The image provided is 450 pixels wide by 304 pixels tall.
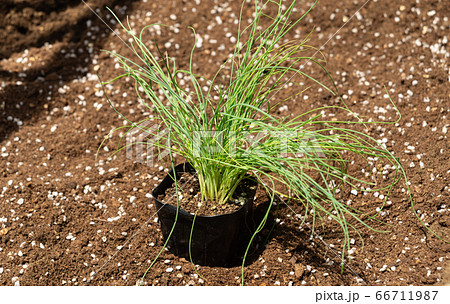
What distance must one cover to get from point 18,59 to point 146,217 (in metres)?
1.32

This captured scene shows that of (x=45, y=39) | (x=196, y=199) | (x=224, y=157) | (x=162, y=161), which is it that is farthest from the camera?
(x=45, y=39)

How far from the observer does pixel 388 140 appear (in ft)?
6.75

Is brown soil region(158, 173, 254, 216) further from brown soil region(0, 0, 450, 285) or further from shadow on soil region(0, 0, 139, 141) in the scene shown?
shadow on soil region(0, 0, 139, 141)

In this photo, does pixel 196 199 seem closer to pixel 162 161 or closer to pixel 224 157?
pixel 224 157

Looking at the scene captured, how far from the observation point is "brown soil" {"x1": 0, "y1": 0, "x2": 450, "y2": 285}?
1.72 meters

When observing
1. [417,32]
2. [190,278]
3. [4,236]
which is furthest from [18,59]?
[417,32]

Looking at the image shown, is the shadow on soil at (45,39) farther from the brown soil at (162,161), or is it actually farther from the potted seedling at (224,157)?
the potted seedling at (224,157)

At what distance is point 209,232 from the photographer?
5.34 feet

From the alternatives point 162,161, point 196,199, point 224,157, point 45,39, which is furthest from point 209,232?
point 45,39

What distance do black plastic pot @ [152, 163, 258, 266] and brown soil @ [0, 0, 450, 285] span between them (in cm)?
5

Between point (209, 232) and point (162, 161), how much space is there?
22.5 inches

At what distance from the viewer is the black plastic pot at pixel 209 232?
161cm

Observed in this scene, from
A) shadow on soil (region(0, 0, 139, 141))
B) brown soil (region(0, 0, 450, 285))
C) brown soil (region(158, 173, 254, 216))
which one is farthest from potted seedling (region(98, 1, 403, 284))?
shadow on soil (region(0, 0, 139, 141))

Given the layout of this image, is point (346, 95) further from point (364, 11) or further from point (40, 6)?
point (40, 6)
